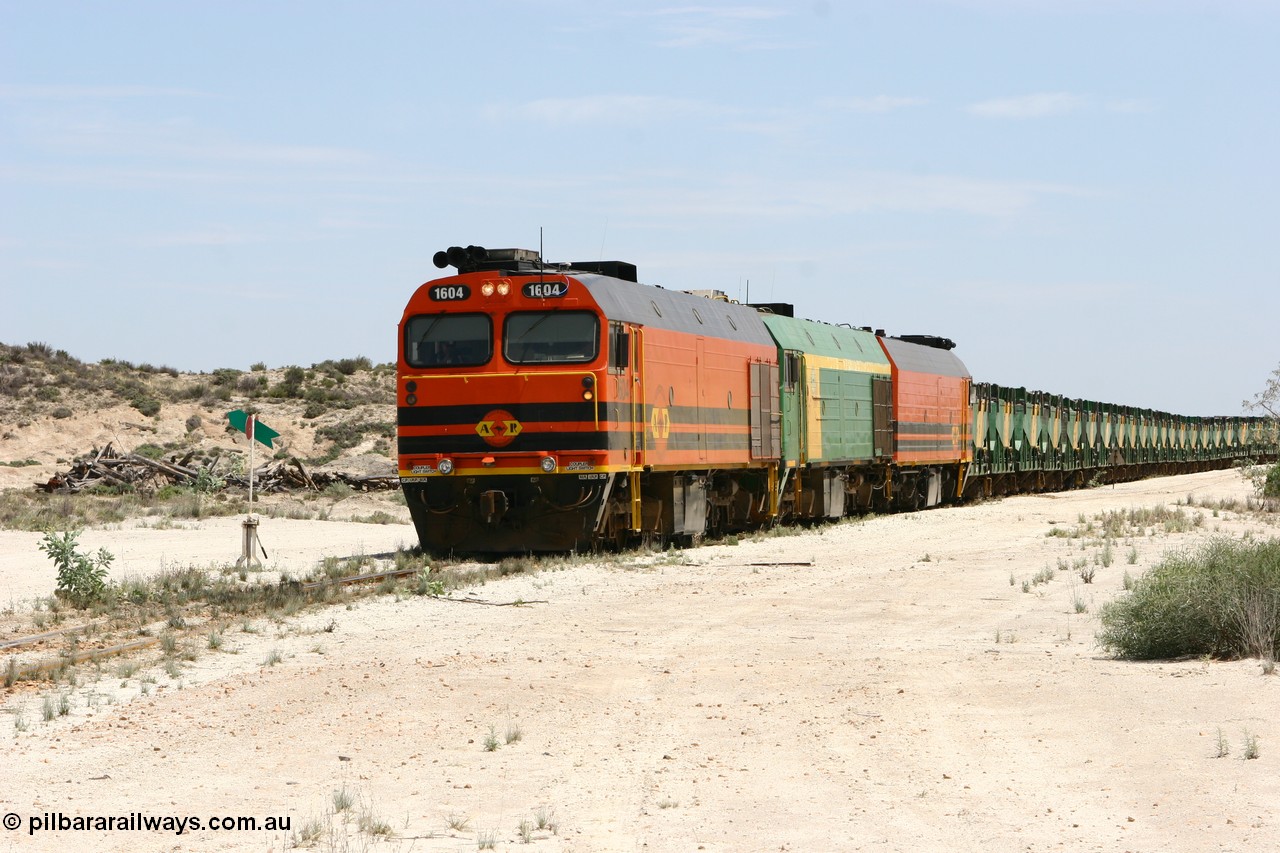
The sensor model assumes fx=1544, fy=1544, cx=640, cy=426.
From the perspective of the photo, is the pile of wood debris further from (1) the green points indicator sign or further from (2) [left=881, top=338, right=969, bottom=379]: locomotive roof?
(1) the green points indicator sign

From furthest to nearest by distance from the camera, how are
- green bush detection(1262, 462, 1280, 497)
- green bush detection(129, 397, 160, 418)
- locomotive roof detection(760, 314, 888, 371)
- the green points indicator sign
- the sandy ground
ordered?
green bush detection(129, 397, 160, 418) → green bush detection(1262, 462, 1280, 497) → locomotive roof detection(760, 314, 888, 371) → the green points indicator sign → the sandy ground

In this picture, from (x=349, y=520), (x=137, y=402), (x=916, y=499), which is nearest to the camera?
(x=349, y=520)

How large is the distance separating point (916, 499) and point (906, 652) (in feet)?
83.9

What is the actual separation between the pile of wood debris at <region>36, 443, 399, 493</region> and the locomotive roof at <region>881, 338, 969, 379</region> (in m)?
15.1

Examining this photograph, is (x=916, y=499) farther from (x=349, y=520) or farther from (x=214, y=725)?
(x=214, y=725)

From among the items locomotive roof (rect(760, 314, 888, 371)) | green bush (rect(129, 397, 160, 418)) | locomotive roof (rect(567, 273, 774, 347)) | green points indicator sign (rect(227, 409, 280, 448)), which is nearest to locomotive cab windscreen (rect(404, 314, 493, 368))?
locomotive roof (rect(567, 273, 774, 347))

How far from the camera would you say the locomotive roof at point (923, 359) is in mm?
37125

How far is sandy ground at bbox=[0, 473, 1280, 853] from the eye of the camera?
25.0ft

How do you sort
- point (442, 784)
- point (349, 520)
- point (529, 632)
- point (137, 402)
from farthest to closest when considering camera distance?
point (137, 402)
point (349, 520)
point (529, 632)
point (442, 784)

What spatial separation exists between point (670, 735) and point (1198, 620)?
16.8ft

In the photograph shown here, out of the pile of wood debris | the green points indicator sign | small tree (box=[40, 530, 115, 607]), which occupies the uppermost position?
the green points indicator sign

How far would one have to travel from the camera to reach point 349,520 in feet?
111

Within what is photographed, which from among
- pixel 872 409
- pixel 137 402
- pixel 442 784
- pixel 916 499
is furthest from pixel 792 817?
pixel 137 402

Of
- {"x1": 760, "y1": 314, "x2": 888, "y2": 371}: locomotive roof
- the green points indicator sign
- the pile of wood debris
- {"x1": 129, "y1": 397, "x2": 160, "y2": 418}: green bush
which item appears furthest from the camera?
{"x1": 129, "y1": 397, "x2": 160, "y2": 418}: green bush
